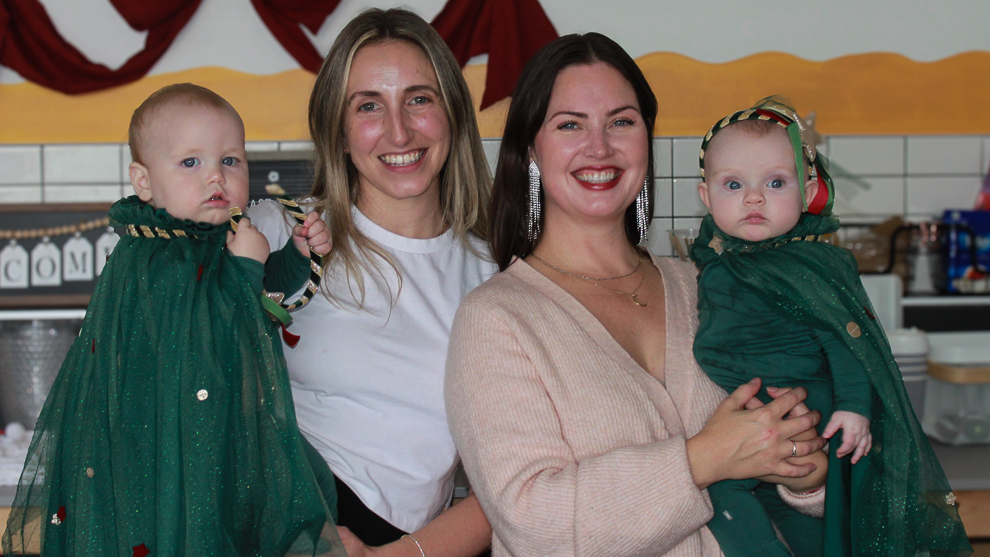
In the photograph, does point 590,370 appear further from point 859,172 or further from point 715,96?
point 859,172

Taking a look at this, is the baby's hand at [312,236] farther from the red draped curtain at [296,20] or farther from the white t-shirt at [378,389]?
the red draped curtain at [296,20]

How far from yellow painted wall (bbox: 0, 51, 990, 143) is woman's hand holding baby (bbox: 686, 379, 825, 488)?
73.8 inches

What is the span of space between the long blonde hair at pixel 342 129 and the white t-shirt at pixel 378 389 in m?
0.05

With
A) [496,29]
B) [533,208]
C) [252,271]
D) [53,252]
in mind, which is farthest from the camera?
[496,29]

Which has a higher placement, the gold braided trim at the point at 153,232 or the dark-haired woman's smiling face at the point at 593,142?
the dark-haired woman's smiling face at the point at 593,142

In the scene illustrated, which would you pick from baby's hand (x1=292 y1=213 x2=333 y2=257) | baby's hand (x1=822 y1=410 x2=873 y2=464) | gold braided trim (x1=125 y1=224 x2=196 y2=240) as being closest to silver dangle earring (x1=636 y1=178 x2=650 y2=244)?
baby's hand (x1=822 y1=410 x2=873 y2=464)

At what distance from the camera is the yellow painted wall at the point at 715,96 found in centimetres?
306

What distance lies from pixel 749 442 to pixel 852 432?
0.20m

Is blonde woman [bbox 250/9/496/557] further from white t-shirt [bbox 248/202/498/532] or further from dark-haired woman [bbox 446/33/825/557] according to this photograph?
dark-haired woman [bbox 446/33/825/557]

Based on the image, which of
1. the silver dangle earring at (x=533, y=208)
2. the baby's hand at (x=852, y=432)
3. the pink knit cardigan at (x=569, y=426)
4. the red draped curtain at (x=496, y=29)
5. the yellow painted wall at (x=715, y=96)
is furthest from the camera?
the yellow painted wall at (x=715, y=96)

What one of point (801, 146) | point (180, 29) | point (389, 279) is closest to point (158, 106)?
point (389, 279)

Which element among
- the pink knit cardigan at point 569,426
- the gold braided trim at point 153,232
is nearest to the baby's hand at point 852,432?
the pink knit cardigan at point 569,426

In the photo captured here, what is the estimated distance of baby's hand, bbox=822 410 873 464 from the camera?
4.09 feet

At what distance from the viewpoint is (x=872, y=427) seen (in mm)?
1303
